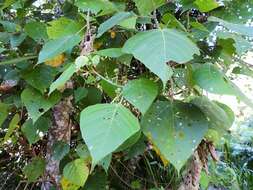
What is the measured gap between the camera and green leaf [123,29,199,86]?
25.5 inches

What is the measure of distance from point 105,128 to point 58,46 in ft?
0.90

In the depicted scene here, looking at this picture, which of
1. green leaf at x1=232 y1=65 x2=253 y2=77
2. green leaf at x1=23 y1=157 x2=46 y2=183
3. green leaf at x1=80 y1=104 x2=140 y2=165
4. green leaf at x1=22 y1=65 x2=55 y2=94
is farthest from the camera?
green leaf at x1=23 y1=157 x2=46 y2=183

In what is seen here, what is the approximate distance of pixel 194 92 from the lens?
0.98m

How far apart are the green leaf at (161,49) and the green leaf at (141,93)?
7 cm

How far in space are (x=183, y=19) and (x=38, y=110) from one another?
0.47m

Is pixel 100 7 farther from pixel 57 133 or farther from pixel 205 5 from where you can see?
pixel 57 133

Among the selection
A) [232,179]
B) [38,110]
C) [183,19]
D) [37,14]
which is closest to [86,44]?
[38,110]

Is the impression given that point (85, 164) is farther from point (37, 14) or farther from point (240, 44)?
point (37, 14)

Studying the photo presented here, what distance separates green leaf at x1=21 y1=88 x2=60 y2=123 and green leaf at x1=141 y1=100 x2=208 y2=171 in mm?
328

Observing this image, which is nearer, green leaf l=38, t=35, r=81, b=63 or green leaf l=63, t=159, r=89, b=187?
green leaf l=38, t=35, r=81, b=63

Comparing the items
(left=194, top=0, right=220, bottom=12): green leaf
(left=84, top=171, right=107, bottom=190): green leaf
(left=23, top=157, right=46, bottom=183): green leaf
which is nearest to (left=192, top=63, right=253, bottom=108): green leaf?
(left=194, top=0, right=220, bottom=12): green leaf

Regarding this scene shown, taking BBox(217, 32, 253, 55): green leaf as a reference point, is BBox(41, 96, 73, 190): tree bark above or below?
below

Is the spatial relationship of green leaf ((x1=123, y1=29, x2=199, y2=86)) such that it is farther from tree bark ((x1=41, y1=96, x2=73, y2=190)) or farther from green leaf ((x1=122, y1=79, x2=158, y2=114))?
tree bark ((x1=41, y1=96, x2=73, y2=190))

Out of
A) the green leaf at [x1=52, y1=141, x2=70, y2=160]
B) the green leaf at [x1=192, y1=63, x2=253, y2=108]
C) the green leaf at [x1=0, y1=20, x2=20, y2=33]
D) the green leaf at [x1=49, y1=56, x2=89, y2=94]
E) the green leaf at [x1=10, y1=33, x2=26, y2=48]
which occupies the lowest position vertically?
the green leaf at [x1=52, y1=141, x2=70, y2=160]
